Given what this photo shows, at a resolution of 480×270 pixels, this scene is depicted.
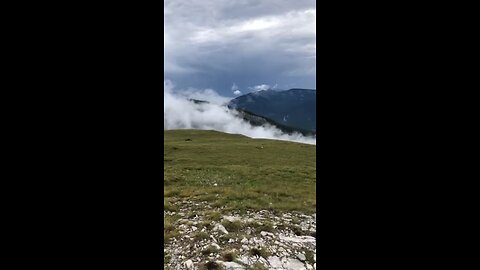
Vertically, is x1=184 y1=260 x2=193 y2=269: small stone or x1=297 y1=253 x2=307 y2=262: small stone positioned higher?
x1=297 y1=253 x2=307 y2=262: small stone

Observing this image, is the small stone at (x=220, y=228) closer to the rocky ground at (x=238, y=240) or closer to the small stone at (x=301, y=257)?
the rocky ground at (x=238, y=240)

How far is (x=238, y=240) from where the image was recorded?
23.7 feet

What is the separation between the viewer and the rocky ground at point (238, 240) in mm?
6039

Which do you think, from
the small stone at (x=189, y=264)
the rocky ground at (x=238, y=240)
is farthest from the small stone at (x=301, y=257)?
the small stone at (x=189, y=264)

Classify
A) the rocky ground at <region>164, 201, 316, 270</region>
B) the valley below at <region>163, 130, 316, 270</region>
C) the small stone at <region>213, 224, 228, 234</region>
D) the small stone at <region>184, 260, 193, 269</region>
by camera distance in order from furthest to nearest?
the small stone at <region>213, 224, 228, 234</region> < the valley below at <region>163, 130, 316, 270</region> < the rocky ground at <region>164, 201, 316, 270</region> < the small stone at <region>184, 260, 193, 269</region>

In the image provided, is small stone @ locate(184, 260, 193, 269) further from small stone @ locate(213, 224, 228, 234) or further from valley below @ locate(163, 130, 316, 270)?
small stone @ locate(213, 224, 228, 234)

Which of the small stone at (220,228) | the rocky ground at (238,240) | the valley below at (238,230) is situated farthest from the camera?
the small stone at (220,228)

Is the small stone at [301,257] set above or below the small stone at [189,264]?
above

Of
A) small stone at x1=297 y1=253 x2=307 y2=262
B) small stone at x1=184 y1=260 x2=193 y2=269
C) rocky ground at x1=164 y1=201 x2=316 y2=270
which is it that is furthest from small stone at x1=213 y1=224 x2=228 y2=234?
small stone at x1=297 y1=253 x2=307 y2=262

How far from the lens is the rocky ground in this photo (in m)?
6.04
